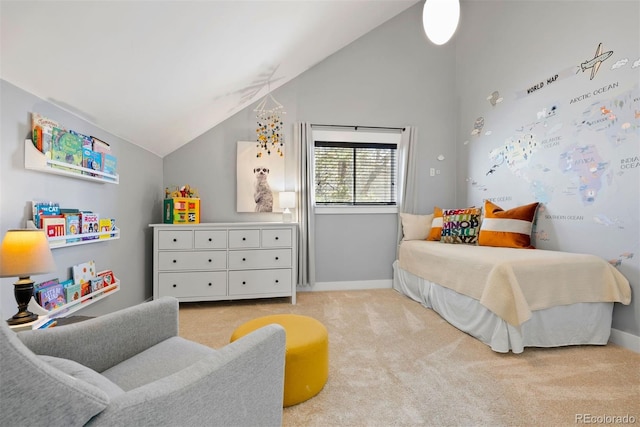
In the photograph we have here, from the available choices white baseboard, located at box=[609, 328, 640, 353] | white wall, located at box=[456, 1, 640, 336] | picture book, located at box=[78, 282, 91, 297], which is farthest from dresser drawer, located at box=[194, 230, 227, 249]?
white baseboard, located at box=[609, 328, 640, 353]

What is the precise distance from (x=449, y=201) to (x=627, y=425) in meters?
2.78

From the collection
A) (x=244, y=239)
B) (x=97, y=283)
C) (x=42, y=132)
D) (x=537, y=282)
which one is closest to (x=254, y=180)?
(x=244, y=239)

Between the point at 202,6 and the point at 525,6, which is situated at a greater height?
the point at 525,6

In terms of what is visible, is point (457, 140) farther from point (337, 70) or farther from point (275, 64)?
point (275, 64)

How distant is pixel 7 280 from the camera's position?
1.39 metres

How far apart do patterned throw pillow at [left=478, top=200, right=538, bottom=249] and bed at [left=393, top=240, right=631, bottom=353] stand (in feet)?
1.36

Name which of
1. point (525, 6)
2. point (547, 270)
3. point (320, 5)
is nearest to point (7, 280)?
point (320, 5)

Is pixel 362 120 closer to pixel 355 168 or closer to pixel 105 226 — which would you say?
pixel 355 168

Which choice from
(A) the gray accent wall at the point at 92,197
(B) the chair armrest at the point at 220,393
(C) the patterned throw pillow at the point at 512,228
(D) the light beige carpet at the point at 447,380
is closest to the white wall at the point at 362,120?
(A) the gray accent wall at the point at 92,197

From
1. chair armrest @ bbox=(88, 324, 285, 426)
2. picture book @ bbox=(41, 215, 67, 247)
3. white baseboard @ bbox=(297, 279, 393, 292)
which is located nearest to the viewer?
chair armrest @ bbox=(88, 324, 285, 426)

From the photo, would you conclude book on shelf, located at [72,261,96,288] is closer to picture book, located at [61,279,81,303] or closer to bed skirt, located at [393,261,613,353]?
picture book, located at [61,279,81,303]

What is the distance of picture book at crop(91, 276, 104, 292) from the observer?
6.50 ft

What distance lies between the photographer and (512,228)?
2.71 metres

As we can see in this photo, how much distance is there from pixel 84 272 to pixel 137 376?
1.26 meters
